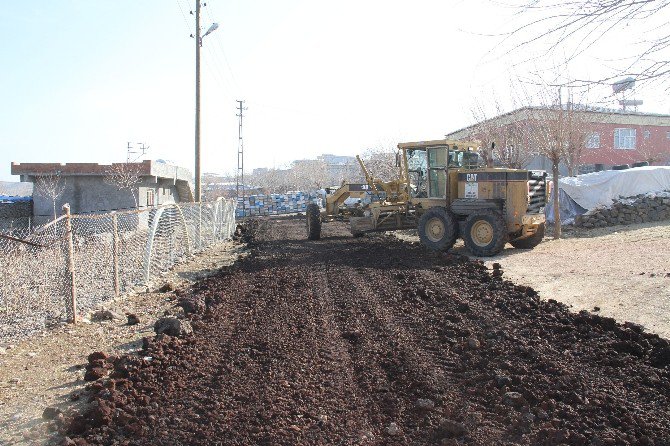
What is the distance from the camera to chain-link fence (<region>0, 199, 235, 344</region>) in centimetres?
739

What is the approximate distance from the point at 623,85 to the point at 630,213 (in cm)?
1756

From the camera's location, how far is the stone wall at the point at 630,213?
20.1 metres

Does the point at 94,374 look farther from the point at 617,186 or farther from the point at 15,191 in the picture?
the point at 15,191

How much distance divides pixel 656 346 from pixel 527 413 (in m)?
2.34

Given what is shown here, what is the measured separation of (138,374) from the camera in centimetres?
544

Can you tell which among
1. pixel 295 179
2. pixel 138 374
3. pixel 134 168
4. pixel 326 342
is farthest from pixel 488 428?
pixel 295 179

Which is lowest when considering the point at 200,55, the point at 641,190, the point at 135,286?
the point at 135,286

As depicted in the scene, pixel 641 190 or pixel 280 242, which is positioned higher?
pixel 641 190

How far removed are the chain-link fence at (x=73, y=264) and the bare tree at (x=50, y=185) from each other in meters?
13.3

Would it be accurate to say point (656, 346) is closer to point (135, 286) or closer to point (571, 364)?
point (571, 364)

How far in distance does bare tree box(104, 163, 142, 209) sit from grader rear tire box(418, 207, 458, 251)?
14.5 m

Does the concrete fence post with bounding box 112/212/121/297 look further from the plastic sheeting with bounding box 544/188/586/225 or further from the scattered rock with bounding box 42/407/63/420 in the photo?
the plastic sheeting with bounding box 544/188/586/225

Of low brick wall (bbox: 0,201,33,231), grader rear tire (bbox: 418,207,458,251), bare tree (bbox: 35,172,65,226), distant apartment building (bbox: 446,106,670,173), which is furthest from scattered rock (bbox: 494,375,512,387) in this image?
distant apartment building (bbox: 446,106,670,173)

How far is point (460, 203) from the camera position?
14883mm
